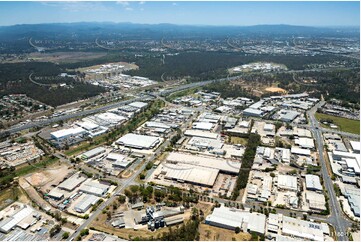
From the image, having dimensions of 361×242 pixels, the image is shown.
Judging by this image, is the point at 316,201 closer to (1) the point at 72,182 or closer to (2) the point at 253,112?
(1) the point at 72,182

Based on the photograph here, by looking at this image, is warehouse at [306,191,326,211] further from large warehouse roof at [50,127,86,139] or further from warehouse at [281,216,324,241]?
large warehouse roof at [50,127,86,139]

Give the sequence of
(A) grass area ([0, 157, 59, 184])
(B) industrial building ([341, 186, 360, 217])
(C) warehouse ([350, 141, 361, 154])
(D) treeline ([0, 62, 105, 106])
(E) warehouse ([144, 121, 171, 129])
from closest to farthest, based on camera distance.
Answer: (B) industrial building ([341, 186, 360, 217]) → (A) grass area ([0, 157, 59, 184]) → (C) warehouse ([350, 141, 361, 154]) → (E) warehouse ([144, 121, 171, 129]) → (D) treeline ([0, 62, 105, 106])

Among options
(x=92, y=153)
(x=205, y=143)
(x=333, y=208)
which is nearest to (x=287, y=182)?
(x=333, y=208)

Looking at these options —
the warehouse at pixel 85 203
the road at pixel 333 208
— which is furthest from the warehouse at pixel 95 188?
the road at pixel 333 208

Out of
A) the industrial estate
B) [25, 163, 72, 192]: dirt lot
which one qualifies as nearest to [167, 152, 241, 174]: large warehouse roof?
the industrial estate

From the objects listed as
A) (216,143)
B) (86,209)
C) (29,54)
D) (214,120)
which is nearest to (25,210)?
(86,209)
